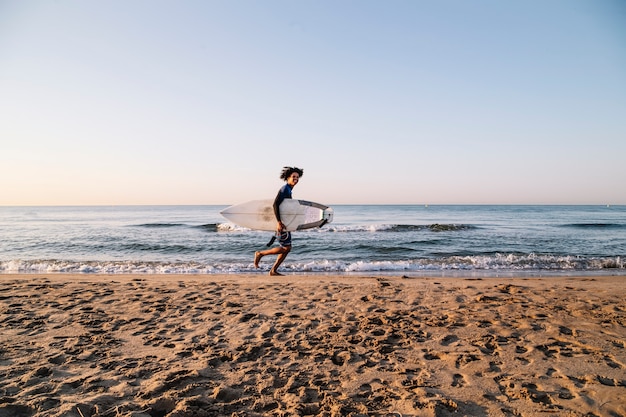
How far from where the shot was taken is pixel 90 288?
20.3 ft

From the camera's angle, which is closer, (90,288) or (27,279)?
(90,288)

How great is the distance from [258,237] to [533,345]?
46.6ft

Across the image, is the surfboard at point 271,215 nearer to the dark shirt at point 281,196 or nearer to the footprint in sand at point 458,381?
the dark shirt at point 281,196

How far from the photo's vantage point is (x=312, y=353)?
10.9ft

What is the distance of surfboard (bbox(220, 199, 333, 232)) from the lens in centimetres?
787

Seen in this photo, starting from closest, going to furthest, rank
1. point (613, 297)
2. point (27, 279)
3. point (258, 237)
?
point (613, 297)
point (27, 279)
point (258, 237)

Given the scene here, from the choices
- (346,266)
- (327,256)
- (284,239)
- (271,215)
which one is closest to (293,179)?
(284,239)

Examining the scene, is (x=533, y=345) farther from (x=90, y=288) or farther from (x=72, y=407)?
(x=90, y=288)

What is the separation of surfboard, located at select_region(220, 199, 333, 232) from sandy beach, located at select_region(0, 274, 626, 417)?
7.82 ft

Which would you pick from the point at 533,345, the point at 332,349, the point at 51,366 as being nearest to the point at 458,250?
the point at 533,345

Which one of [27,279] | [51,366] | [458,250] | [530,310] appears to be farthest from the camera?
[458,250]

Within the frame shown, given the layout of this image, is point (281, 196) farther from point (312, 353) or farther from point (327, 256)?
point (327, 256)

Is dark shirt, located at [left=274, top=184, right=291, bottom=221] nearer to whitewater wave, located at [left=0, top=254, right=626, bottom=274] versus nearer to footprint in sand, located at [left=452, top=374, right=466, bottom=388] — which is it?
whitewater wave, located at [left=0, top=254, right=626, bottom=274]

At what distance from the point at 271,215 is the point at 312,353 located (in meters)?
5.31
